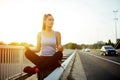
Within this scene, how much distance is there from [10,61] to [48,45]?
4.90 m

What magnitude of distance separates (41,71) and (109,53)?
43444 millimetres

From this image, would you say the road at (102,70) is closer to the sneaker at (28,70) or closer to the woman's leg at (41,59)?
the woman's leg at (41,59)

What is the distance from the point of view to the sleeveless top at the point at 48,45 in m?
4.52

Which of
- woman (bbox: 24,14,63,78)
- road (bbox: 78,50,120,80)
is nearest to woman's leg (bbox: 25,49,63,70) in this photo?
woman (bbox: 24,14,63,78)

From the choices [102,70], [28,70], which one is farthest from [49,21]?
[102,70]

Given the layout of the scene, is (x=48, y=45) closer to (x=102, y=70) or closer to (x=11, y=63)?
(x=11, y=63)

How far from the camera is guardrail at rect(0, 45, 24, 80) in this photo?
8.52m

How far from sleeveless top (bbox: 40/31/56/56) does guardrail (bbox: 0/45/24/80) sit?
401 cm

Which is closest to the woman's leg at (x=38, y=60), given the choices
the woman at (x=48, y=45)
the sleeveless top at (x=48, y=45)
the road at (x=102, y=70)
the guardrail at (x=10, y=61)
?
the woman at (x=48, y=45)

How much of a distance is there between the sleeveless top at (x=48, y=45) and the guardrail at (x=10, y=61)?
13.2 ft

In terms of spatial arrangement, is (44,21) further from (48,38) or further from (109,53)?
(109,53)

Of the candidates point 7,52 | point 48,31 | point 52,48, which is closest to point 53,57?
point 52,48

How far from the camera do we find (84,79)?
1046cm

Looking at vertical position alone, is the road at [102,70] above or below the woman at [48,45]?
below
